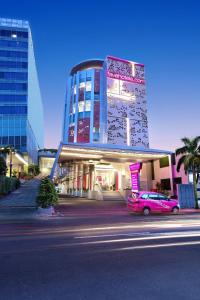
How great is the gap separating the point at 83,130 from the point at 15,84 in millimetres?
25868

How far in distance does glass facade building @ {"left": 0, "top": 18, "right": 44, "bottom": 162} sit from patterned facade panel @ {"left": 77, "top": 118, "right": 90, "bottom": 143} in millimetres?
17461

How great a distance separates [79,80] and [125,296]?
105250 mm

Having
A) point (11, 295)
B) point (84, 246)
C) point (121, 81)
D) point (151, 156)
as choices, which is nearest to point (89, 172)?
point (151, 156)

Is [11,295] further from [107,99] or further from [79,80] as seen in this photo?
[79,80]

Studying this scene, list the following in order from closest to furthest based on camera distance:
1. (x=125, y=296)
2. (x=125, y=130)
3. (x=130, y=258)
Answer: (x=125, y=296) → (x=130, y=258) → (x=125, y=130)

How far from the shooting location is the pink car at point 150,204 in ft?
83.0

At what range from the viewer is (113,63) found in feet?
333

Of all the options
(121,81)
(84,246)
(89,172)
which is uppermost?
(121,81)

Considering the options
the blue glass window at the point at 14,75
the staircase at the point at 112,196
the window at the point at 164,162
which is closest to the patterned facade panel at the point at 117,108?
the blue glass window at the point at 14,75

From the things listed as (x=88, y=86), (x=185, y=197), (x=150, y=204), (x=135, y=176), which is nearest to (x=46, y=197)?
(x=150, y=204)

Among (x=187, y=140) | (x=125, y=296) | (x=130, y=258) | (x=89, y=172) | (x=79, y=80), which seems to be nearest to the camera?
(x=125, y=296)

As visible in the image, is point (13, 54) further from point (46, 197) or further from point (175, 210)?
point (175, 210)

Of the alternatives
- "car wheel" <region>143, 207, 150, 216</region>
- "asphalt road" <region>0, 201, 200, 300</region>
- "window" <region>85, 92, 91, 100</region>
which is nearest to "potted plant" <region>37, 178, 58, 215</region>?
"car wheel" <region>143, 207, 150, 216</region>

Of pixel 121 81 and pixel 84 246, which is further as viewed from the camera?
pixel 121 81
